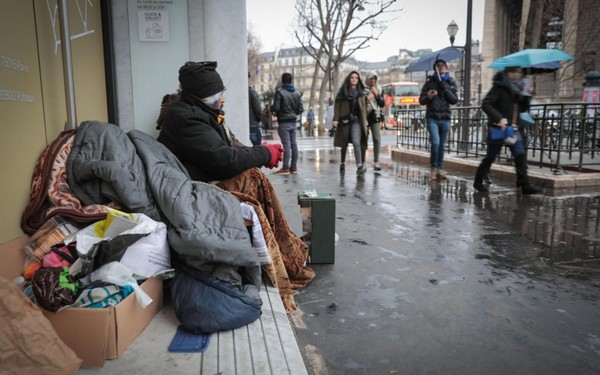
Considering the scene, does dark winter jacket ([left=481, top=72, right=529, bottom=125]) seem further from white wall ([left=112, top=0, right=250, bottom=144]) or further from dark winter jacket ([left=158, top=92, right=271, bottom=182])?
dark winter jacket ([left=158, top=92, right=271, bottom=182])

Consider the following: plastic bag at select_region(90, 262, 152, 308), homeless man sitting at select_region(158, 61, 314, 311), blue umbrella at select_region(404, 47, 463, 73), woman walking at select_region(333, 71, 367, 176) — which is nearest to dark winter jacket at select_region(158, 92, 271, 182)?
homeless man sitting at select_region(158, 61, 314, 311)

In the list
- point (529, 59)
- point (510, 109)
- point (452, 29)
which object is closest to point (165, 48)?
point (510, 109)

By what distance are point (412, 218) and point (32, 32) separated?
4314mm

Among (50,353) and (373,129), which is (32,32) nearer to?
(50,353)

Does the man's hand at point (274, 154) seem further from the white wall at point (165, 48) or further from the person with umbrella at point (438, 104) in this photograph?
the person with umbrella at point (438, 104)

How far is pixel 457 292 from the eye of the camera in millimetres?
3539

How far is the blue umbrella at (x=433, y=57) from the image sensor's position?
13.6 m

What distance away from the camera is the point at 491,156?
7398 mm

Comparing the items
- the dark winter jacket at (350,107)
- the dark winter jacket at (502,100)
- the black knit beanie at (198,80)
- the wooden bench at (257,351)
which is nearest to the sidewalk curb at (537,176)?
the dark winter jacket at (502,100)

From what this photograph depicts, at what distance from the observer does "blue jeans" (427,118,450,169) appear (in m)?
8.77

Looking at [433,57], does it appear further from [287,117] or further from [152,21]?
[152,21]

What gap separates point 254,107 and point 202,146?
6.47 m

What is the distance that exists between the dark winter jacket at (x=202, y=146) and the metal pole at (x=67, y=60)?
61cm

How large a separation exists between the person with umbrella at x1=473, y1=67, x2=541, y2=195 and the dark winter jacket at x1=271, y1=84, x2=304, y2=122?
3.97m
